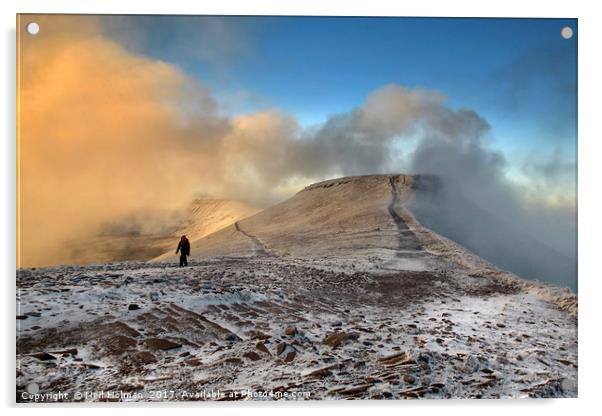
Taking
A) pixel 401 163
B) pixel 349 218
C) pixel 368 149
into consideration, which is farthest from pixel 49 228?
pixel 349 218

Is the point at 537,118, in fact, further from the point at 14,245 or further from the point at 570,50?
the point at 14,245

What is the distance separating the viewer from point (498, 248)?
14523 mm

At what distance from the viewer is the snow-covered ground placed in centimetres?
637

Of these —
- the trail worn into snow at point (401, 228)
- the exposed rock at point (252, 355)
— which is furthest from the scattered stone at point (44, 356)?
the trail worn into snow at point (401, 228)

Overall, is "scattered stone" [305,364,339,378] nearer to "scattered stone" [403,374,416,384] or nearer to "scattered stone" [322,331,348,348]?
"scattered stone" [322,331,348,348]

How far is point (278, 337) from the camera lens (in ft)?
22.8

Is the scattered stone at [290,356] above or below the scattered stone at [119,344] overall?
below

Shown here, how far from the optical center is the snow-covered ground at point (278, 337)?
6367 mm

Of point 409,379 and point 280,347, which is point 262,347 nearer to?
point 280,347

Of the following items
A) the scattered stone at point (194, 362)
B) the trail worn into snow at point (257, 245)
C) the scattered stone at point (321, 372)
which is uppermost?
the trail worn into snow at point (257, 245)

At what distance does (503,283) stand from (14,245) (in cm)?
862

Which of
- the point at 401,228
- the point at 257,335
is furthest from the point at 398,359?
the point at 401,228

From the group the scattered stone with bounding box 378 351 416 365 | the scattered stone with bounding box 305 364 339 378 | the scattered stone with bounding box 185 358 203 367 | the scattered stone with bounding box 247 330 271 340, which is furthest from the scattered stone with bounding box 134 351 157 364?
the scattered stone with bounding box 378 351 416 365

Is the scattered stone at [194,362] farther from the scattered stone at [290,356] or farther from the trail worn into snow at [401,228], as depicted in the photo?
the trail worn into snow at [401,228]
